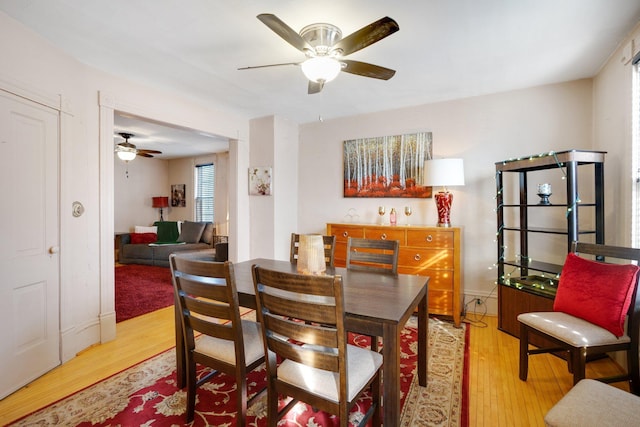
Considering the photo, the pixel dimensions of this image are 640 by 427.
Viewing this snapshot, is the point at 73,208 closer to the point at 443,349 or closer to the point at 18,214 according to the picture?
the point at 18,214

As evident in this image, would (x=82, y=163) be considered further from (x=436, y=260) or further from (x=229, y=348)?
(x=436, y=260)

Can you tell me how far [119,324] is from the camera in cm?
330

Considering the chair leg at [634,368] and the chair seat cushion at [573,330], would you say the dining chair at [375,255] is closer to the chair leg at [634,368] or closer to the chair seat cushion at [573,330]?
the chair seat cushion at [573,330]

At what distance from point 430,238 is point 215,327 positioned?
2475 millimetres

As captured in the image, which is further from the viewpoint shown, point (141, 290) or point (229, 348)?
point (141, 290)

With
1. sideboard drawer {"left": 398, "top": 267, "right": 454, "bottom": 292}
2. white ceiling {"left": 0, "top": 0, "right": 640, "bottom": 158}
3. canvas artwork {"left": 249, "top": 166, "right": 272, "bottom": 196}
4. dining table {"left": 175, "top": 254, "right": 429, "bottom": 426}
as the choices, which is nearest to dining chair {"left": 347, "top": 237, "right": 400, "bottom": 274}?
dining table {"left": 175, "top": 254, "right": 429, "bottom": 426}

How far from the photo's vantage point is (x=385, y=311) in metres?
1.50

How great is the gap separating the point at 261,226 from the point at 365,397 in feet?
9.51

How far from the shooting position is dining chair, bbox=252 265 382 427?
4.21 ft

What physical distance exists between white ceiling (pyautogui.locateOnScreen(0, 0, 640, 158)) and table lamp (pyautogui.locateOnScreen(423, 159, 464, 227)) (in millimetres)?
822

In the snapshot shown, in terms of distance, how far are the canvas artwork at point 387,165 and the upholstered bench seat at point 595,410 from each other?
275cm

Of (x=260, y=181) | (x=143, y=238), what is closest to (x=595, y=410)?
(x=260, y=181)

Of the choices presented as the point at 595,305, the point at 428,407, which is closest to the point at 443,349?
the point at 428,407

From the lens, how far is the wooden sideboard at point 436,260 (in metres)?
3.23
